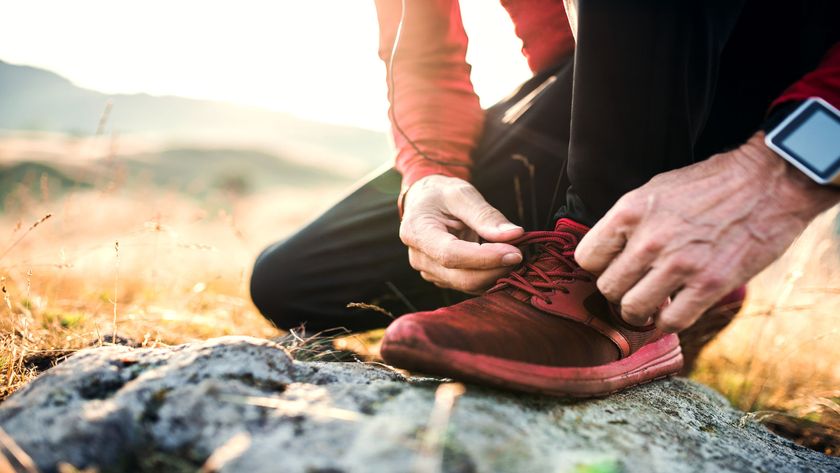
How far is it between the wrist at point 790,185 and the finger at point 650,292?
0.29 m

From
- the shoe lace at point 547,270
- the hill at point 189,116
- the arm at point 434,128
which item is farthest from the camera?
the hill at point 189,116

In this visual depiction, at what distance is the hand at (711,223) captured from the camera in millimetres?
1083

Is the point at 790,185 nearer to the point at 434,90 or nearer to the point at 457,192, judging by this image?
the point at 457,192

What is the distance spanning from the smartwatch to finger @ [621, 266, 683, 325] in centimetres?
35

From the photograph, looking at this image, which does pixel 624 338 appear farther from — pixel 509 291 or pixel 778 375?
pixel 778 375

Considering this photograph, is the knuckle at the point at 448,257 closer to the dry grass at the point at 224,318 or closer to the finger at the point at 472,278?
the finger at the point at 472,278

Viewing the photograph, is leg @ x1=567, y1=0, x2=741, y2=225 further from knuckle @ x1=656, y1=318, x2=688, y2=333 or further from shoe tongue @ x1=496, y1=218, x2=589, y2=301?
knuckle @ x1=656, y1=318, x2=688, y2=333

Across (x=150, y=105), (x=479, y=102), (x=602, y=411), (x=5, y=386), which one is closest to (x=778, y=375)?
(x=602, y=411)

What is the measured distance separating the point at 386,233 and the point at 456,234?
2.48ft

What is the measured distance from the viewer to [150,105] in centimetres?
8256

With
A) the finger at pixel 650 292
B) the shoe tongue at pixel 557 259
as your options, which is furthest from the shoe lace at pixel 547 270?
the finger at pixel 650 292

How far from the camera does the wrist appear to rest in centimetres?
107

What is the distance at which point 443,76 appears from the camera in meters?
2.26

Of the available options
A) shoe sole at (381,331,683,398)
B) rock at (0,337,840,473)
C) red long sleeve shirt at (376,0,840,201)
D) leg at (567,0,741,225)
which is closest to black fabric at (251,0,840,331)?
leg at (567,0,741,225)
